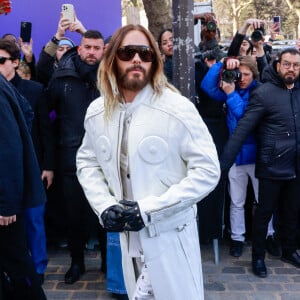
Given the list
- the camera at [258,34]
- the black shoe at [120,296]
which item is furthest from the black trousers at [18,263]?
the camera at [258,34]

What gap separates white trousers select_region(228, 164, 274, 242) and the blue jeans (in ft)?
5.98

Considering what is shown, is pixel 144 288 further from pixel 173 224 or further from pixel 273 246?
pixel 273 246

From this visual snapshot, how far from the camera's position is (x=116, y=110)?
2422 millimetres

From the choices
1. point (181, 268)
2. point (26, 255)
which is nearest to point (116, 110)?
point (181, 268)

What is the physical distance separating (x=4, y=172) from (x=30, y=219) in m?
1.19

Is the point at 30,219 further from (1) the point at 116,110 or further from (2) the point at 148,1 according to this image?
(2) the point at 148,1

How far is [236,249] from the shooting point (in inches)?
188

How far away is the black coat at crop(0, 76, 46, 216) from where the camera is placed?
2.96 meters

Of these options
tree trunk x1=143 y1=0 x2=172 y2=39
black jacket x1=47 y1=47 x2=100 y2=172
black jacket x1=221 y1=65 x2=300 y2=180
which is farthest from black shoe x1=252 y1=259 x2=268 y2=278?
tree trunk x1=143 y1=0 x2=172 y2=39

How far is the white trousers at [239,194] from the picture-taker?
467cm

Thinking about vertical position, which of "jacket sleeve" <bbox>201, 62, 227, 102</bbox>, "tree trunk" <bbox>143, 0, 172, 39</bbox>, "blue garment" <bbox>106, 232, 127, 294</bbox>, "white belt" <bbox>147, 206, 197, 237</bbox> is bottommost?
"blue garment" <bbox>106, 232, 127, 294</bbox>

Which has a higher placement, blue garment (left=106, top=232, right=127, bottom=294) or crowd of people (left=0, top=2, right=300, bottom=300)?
crowd of people (left=0, top=2, right=300, bottom=300)

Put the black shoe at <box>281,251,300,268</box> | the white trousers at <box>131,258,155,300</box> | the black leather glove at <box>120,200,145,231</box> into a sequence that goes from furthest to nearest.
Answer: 1. the black shoe at <box>281,251,300,268</box>
2. the white trousers at <box>131,258,155,300</box>
3. the black leather glove at <box>120,200,145,231</box>

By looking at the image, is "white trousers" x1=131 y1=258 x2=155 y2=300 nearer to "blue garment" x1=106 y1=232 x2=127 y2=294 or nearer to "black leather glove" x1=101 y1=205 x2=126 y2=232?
"black leather glove" x1=101 y1=205 x2=126 y2=232
